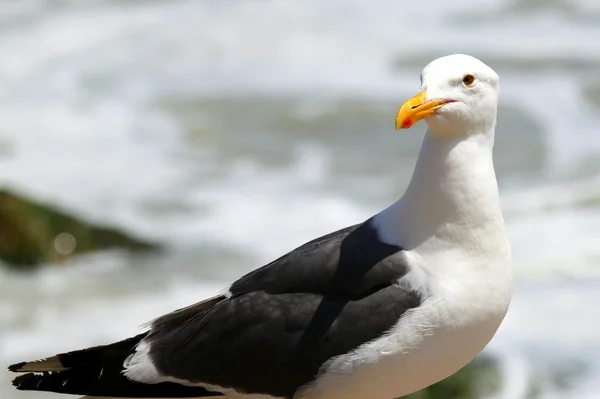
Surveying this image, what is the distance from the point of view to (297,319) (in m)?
4.52

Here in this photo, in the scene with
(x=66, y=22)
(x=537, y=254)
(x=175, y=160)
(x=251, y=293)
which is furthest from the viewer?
(x=66, y=22)

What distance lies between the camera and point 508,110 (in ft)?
45.6

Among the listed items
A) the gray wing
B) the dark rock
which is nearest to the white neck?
the gray wing

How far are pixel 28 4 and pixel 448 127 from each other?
14497 millimetres

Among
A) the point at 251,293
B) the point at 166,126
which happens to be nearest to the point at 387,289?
the point at 251,293

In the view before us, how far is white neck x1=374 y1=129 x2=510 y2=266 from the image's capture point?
445 cm

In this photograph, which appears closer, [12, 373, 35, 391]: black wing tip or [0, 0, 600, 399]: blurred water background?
[12, 373, 35, 391]: black wing tip

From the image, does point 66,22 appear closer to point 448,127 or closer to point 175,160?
point 175,160

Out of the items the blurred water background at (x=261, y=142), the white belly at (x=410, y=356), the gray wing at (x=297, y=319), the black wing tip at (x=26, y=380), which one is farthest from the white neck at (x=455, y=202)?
the blurred water background at (x=261, y=142)

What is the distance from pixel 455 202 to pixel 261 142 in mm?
8898

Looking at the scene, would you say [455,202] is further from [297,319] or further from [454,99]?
[297,319]

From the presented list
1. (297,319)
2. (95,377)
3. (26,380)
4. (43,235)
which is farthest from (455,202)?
(43,235)

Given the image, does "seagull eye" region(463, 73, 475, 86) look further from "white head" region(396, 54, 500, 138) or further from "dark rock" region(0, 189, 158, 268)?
"dark rock" region(0, 189, 158, 268)

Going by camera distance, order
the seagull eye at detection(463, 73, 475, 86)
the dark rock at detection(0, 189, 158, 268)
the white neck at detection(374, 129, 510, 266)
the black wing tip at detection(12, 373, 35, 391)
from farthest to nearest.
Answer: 1. the dark rock at detection(0, 189, 158, 268)
2. the black wing tip at detection(12, 373, 35, 391)
3. the white neck at detection(374, 129, 510, 266)
4. the seagull eye at detection(463, 73, 475, 86)
